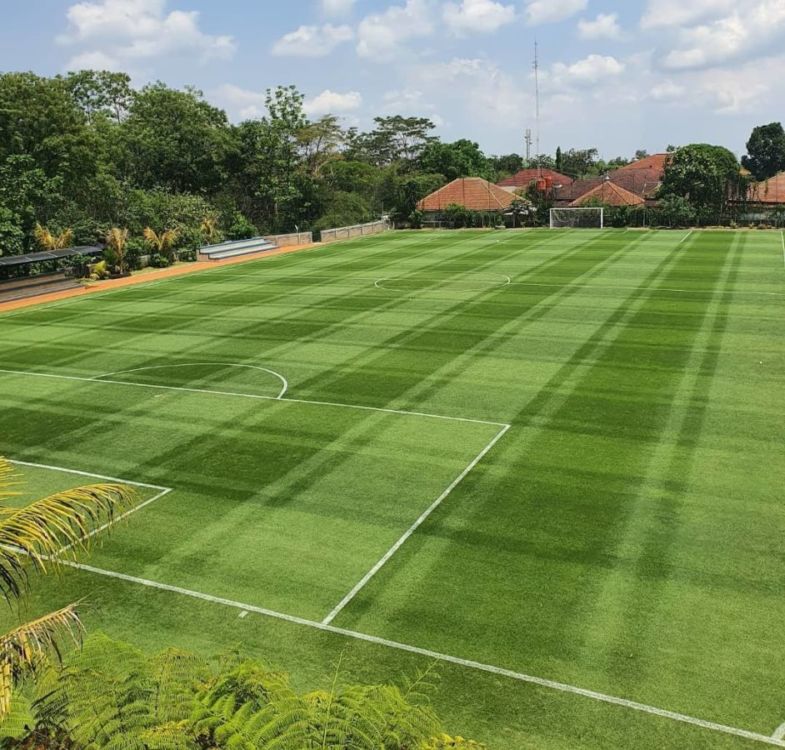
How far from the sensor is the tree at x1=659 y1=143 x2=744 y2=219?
64562mm

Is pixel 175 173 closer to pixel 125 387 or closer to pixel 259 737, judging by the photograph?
pixel 125 387

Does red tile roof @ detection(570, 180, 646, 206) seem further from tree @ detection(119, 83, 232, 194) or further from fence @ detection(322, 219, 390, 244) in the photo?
tree @ detection(119, 83, 232, 194)

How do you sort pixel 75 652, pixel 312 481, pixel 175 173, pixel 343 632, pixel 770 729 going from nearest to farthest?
pixel 75 652 < pixel 770 729 < pixel 343 632 < pixel 312 481 < pixel 175 173

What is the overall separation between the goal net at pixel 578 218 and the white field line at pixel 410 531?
169 feet

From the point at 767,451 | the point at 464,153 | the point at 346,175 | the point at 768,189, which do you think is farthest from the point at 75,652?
the point at 464,153

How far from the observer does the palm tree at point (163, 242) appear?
5119 centimetres

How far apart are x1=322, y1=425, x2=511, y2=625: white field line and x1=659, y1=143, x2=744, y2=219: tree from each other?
2071 inches

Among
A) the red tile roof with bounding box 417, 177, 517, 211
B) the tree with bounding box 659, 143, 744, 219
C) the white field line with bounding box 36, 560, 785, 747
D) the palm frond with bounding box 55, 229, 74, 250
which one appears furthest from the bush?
the white field line with bounding box 36, 560, 785, 747

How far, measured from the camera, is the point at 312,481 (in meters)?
16.0

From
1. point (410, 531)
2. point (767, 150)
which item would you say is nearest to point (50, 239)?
point (410, 531)

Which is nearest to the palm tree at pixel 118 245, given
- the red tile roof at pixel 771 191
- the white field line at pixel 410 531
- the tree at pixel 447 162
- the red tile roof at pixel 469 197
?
the red tile roof at pixel 469 197

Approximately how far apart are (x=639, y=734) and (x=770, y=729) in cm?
154

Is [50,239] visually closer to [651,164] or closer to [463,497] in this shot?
[463,497]

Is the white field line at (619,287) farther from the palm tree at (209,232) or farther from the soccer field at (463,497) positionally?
the palm tree at (209,232)
